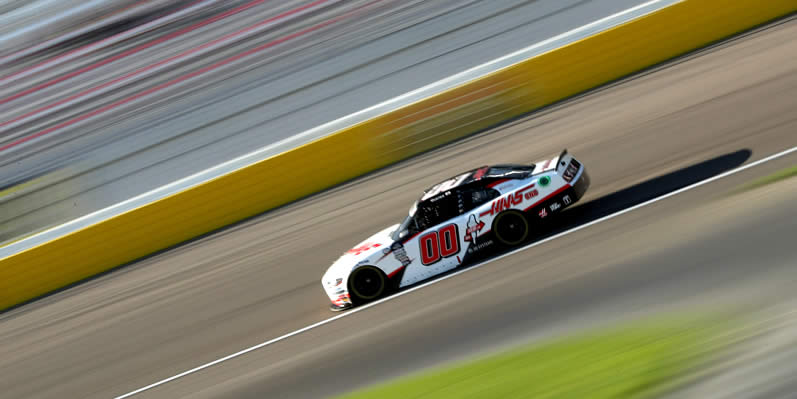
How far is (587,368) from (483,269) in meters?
3.99

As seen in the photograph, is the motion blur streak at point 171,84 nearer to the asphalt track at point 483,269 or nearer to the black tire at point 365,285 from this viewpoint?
the asphalt track at point 483,269

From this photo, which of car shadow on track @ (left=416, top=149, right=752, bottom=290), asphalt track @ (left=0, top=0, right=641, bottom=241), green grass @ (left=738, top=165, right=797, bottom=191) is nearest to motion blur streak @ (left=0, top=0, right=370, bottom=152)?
asphalt track @ (left=0, top=0, right=641, bottom=241)

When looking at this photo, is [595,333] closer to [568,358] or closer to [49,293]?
[568,358]

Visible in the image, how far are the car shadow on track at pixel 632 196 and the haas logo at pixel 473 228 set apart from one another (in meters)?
0.33

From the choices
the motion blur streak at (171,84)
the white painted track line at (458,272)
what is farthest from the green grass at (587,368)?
the motion blur streak at (171,84)

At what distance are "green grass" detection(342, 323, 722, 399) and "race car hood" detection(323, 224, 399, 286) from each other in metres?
3.11

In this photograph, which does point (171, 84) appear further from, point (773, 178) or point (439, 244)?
point (773, 178)

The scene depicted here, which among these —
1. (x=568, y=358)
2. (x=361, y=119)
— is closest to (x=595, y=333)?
(x=568, y=358)

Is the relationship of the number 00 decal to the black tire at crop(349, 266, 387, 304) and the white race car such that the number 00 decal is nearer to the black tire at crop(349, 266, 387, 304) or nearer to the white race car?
the white race car

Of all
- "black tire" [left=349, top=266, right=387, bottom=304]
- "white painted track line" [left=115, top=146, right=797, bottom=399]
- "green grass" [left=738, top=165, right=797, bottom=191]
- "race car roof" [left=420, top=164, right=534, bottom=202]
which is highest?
"race car roof" [left=420, top=164, right=534, bottom=202]

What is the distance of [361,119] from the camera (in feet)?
51.4

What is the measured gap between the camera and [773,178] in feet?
29.8

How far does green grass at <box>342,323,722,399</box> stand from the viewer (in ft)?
17.3

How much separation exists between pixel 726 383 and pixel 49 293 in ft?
44.4
